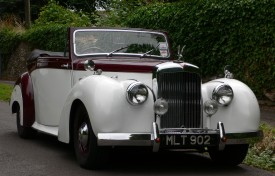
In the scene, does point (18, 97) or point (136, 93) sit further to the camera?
point (18, 97)

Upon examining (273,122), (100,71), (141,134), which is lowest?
(273,122)

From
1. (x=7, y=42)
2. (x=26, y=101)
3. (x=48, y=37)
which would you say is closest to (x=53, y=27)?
(x=48, y=37)

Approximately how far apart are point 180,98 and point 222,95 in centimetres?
50

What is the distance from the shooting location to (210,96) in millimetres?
7172

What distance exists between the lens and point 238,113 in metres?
7.13

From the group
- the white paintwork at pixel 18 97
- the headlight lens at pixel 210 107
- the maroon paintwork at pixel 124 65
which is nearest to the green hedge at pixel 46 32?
the white paintwork at pixel 18 97

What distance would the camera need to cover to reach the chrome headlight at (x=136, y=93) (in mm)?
6770

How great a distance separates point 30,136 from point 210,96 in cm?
387

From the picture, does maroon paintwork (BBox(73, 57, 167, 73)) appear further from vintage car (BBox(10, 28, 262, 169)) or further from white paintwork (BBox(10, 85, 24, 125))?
white paintwork (BBox(10, 85, 24, 125))

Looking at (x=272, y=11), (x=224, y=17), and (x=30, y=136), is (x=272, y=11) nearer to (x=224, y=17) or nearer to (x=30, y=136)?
(x=224, y=17)

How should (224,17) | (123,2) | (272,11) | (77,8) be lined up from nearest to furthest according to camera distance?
(272,11), (224,17), (123,2), (77,8)

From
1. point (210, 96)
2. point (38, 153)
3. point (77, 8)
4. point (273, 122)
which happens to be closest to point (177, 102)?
point (210, 96)

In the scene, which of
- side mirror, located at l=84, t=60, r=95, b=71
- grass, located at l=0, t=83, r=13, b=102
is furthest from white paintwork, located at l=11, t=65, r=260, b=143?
grass, located at l=0, t=83, r=13, b=102

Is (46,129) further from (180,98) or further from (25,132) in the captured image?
(180,98)
